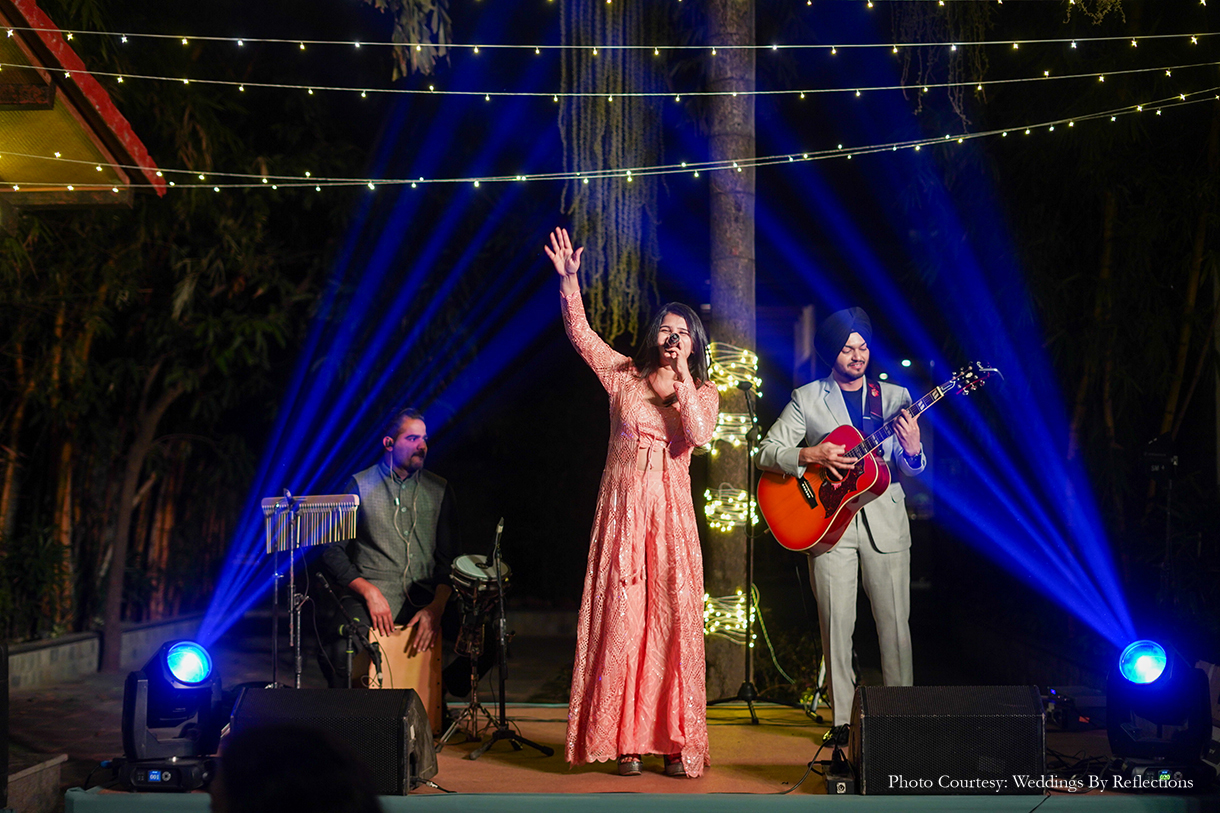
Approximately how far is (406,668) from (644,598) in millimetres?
1213

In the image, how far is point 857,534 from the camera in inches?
162

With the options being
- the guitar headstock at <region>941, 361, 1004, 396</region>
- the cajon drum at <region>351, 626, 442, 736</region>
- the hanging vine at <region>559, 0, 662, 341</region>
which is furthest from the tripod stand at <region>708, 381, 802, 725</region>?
the cajon drum at <region>351, 626, 442, 736</region>

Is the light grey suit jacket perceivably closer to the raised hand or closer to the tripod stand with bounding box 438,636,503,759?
the raised hand

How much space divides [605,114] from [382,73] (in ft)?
11.5

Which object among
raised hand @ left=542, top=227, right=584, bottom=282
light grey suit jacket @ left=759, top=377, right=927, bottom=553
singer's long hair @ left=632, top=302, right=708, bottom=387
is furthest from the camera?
light grey suit jacket @ left=759, top=377, right=927, bottom=553

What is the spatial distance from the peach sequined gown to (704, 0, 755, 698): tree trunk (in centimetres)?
183

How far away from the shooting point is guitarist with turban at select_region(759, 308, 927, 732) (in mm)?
4043

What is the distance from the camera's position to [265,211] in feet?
24.2

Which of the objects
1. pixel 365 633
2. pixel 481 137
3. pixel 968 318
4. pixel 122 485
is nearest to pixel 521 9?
pixel 481 137

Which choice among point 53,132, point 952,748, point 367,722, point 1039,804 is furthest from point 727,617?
point 53,132

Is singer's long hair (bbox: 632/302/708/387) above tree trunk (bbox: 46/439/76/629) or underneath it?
above

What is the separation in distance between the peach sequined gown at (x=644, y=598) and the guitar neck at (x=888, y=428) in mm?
618

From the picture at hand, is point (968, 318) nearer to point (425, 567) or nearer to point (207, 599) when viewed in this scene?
point (425, 567)

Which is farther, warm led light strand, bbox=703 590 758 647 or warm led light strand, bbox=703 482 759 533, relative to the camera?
warm led light strand, bbox=703 482 759 533
